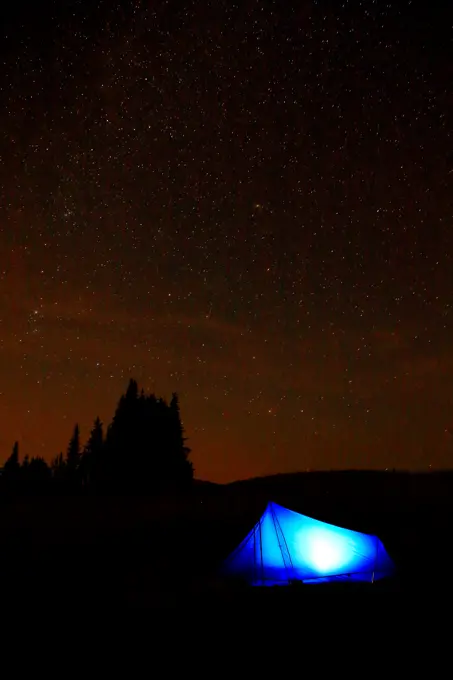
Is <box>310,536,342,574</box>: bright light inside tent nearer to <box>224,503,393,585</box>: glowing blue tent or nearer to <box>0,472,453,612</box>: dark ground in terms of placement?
<box>224,503,393,585</box>: glowing blue tent

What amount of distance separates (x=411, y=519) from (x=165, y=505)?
47.3 ft

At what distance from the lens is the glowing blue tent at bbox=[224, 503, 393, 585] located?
36.8 ft

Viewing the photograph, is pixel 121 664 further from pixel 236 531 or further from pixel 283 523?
pixel 236 531

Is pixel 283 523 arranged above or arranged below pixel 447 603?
above

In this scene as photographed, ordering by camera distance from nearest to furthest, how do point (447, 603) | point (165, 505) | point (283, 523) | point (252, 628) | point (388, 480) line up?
point (252, 628) → point (447, 603) → point (283, 523) → point (165, 505) → point (388, 480)

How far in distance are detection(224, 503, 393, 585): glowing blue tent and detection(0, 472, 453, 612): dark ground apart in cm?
61

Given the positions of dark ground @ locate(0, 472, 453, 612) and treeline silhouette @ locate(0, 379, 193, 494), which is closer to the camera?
dark ground @ locate(0, 472, 453, 612)

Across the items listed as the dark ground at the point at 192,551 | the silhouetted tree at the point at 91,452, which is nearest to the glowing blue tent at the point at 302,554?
the dark ground at the point at 192,551

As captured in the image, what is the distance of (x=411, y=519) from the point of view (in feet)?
79.8

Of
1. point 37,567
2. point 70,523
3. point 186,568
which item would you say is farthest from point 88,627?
point 70,523

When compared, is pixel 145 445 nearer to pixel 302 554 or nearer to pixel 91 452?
pixel 91 452

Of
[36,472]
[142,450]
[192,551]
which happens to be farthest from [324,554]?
[36,472]

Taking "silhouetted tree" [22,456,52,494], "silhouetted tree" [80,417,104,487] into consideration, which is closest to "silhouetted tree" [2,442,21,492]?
"silhouetted tree" [22,456,52,494]

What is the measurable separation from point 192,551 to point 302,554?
6.58m
